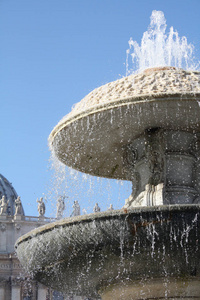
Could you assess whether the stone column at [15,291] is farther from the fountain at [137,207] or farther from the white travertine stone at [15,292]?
the fountain at [137,207]

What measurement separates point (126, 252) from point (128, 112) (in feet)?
4.74

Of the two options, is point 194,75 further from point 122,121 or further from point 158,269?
point 158,269

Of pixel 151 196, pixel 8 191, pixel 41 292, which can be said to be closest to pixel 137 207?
pixel 151 196

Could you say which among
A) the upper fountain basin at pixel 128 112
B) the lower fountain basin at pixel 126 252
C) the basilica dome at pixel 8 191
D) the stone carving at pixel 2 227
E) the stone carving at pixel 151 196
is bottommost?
the lower fountain basin at pixel 126 252

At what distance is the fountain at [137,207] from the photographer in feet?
19.7

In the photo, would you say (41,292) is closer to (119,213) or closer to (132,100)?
(132,100)

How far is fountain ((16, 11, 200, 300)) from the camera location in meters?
6.01

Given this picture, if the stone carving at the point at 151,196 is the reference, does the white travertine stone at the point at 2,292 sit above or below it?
above

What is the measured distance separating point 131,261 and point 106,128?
164cm

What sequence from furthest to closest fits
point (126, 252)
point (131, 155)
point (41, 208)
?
point (41, 208)
point (131, 155)
point (126, 252)

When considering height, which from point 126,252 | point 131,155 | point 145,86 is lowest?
point 126,252

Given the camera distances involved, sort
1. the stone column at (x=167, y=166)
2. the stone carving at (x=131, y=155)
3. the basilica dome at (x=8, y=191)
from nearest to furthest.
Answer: the stone column at (x=167, y=166)
the stone carving at (x=131, y=155)
the basilica dome at (x=8, y=191)

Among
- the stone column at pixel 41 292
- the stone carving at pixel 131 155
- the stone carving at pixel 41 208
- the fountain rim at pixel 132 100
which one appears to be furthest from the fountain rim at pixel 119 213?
the stone column at pixel 41 292

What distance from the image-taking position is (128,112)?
22.7ft
